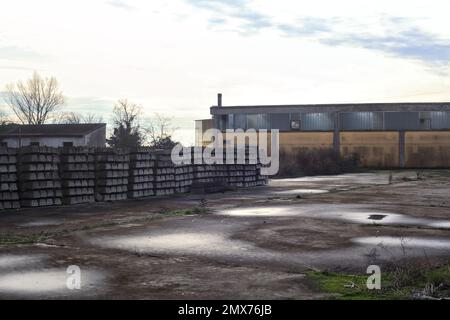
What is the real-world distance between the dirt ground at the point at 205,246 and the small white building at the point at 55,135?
3111 centimetres

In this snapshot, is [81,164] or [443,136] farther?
[443,136]

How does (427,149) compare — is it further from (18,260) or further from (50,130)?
(18,260)

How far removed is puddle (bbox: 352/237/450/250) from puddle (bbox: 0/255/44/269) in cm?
563

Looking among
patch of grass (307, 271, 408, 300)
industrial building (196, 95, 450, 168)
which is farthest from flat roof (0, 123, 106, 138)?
patch of grass (307, 271, 408, 300)

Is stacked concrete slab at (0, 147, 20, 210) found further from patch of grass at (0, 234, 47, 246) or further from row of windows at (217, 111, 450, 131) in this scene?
row of windows at (217, 111, 450, 131)

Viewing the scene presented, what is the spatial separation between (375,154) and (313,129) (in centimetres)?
617

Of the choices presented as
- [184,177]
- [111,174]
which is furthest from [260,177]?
[111,174]

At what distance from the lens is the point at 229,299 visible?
6.21m

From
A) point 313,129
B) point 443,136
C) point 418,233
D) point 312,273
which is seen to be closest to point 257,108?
point 313,129

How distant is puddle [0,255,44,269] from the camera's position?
26.8 ft

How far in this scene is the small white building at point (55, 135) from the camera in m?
46.9

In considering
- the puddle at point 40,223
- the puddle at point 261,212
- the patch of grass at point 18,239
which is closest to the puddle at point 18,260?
the patch of grass at point 18,239

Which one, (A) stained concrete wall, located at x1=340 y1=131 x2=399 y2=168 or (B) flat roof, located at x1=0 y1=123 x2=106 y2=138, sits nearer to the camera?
(B) flat roof, located at x1=0 y1=123 x2=106 y2=138
